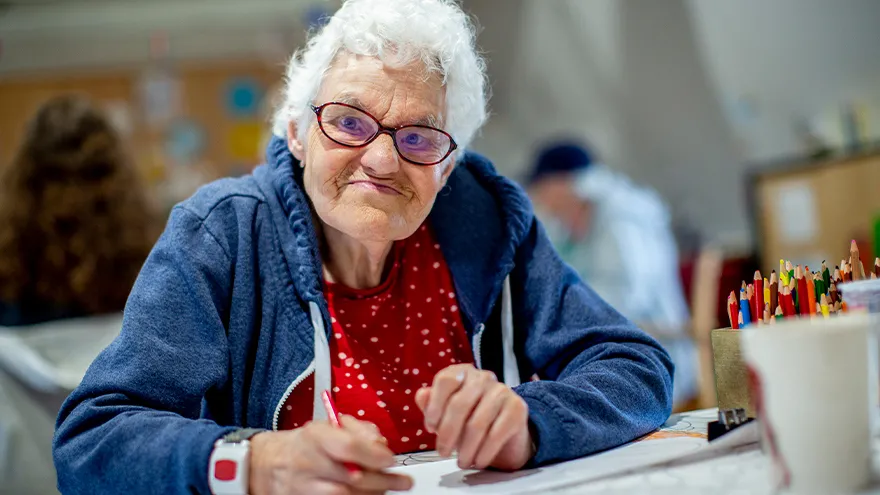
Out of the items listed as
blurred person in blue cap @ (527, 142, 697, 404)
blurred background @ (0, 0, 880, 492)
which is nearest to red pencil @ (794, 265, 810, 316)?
blurred background @ (0, 0, 880, 492)

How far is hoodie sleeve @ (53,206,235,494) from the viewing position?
2.72ft

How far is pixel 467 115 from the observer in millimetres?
1310

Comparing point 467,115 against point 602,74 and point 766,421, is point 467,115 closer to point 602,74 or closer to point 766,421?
point 766,421

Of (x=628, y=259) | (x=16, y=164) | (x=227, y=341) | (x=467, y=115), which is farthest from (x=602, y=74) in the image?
(x=227, y=341)

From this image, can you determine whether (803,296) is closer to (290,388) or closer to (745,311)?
(745,311)

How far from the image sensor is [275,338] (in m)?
1.12

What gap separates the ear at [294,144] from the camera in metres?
1.24

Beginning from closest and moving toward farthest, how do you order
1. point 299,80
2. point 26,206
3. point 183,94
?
1. point 299,80
2. point 26,206
3. point 183,94

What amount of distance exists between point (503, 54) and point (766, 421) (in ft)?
17.3

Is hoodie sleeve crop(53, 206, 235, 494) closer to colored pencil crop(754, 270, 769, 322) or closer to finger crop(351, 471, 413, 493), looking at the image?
finger crop(351, 471, 413, 493)

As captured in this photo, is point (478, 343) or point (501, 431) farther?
point (478, 343)

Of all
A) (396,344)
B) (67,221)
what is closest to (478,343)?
(396,344)

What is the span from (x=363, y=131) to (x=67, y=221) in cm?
167

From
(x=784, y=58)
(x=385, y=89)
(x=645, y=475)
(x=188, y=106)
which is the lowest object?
(x=645, y=475)
